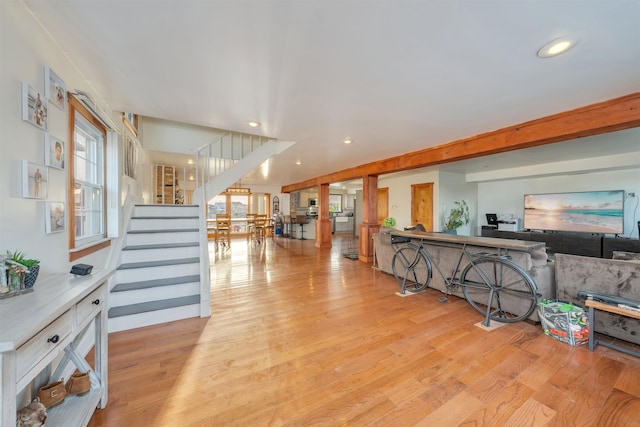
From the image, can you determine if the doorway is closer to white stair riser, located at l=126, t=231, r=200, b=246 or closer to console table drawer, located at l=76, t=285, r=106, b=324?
white stair riser, located at l=126, t=231, r=200, b=246

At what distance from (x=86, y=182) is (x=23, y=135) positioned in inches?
47.5

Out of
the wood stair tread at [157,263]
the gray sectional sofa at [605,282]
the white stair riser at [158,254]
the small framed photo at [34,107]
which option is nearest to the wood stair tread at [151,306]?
the wood stair tread at [157,263]

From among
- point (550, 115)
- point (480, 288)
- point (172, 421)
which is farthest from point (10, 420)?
point (550, 115)

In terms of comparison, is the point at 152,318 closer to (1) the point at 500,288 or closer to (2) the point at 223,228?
(1) the point at 500,288

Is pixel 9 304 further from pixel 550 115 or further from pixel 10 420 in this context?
pixel 550 115

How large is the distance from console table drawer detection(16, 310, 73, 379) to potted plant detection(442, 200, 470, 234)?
7.25 meters

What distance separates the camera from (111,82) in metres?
2.12

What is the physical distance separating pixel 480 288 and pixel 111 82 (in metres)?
4.33

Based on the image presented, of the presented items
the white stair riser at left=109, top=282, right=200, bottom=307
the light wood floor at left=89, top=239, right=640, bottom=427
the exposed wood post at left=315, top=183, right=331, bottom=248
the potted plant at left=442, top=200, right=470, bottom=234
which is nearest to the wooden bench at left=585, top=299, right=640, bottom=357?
the light wood floor at left=89, top=239, right=640, bottom=427

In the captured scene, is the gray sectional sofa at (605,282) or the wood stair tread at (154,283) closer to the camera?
the gray sectional sofa at (605,282)

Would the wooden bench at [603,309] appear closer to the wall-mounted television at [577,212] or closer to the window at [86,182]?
the window at [86,182]

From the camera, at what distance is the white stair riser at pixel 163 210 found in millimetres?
3660

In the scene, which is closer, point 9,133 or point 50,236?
point 9,133

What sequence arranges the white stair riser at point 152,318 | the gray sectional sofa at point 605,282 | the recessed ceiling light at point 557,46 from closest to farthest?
1. the recessed ceiling light at point 557,46
2. the gray sectional sofa at point 605,282
3. the white stair riser at point 152,318
